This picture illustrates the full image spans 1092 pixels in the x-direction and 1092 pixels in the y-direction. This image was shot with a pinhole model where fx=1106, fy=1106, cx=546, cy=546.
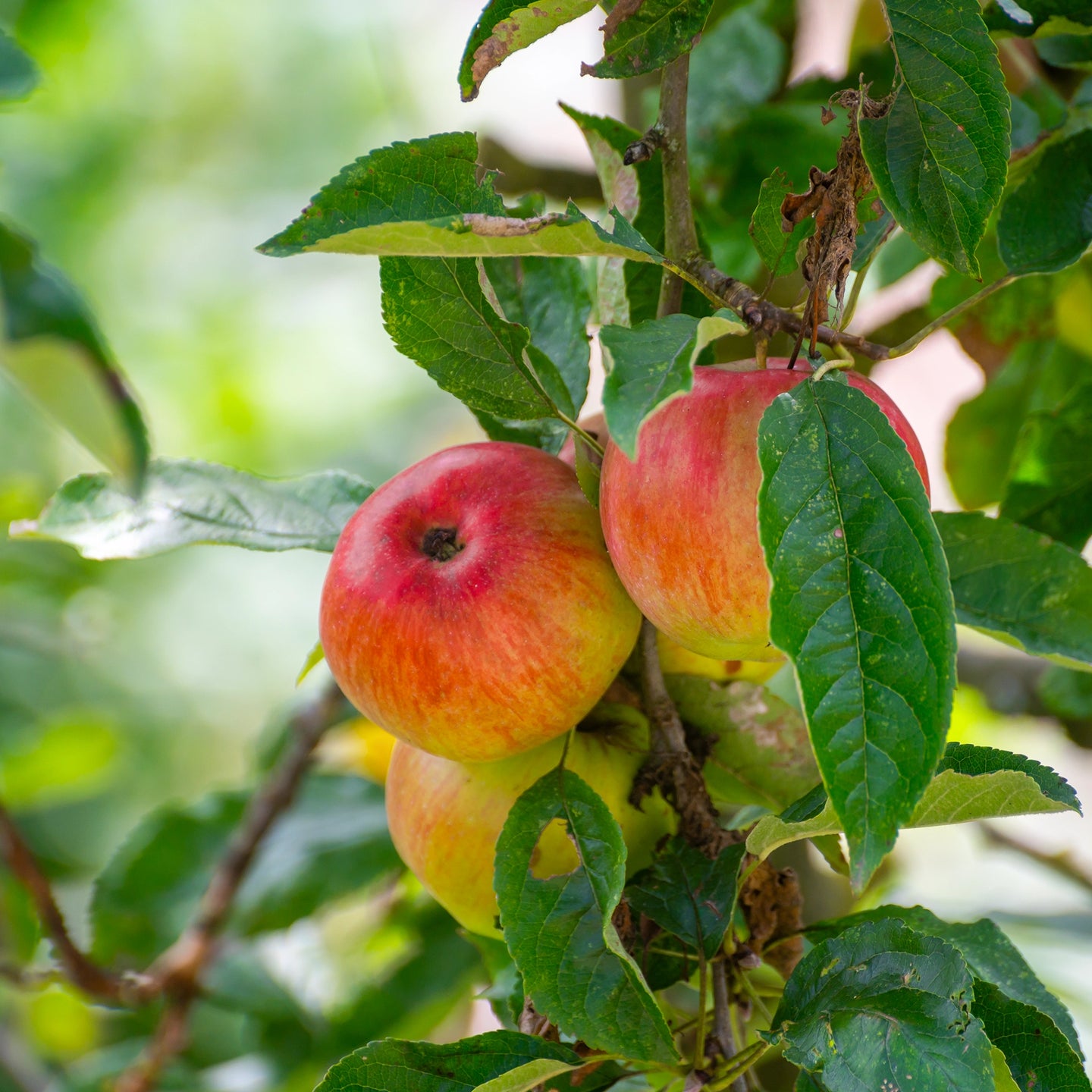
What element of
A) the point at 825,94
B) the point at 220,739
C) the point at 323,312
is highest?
the point at 825,94

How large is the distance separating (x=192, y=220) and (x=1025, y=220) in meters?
2.60

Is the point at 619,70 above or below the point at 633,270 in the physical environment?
above

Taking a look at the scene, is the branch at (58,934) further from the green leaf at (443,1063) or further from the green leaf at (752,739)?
the green leaf at (752,739)

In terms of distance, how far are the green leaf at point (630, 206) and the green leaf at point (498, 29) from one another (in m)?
0.13

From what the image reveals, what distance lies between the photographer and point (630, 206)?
623mm

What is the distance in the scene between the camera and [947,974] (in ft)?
1.54

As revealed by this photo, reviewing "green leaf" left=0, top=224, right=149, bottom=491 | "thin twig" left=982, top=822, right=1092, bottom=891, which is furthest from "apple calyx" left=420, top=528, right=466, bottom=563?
"thin twig" left=982, top=822, right=1092, bottom=891

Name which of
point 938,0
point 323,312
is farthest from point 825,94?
point 323,312

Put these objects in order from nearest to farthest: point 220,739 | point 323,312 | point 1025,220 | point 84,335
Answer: point 84,335, point 1025,220, point 220,739, point 323,312

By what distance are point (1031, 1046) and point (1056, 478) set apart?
42cm

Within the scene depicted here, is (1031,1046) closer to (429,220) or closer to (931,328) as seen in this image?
(931,328)

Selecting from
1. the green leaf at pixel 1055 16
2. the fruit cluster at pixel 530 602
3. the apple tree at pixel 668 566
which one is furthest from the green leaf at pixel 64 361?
the green leaf at pixel 1055 16

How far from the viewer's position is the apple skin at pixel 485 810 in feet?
1.97

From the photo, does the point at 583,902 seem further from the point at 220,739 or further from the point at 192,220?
the point at 192,220
